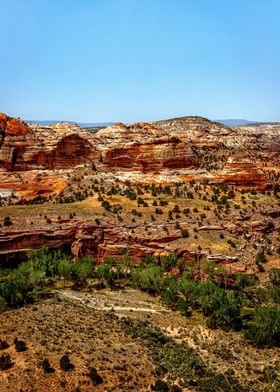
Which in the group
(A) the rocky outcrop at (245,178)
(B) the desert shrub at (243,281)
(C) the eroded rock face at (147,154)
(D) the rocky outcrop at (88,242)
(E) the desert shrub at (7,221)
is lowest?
(B) the desert shrub at (243,281)

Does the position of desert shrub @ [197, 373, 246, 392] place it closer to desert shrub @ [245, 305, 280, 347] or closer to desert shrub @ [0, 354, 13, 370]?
desert shrub @ [245, 305, 280, 347]

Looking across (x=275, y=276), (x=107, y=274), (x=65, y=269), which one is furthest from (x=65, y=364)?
(x=275, y=276)

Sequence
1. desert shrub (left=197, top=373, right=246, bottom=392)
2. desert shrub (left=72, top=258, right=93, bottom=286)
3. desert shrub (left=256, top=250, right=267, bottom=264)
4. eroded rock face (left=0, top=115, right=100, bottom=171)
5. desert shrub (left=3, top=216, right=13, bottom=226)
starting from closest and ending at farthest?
desert shrub (left=197, top=373, right=246, bottom=392)
desert shrub (left=72, top=258, right=93, bottom=286)
desert shrub (left=256, top=250, right=267, bottom=264)
desert shrub (left=3, top=216, right=13, bottom=226)
eroded rock face (left=0, top=115, right=100, bottom=171)

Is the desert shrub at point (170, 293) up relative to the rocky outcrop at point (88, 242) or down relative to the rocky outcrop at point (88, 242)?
down

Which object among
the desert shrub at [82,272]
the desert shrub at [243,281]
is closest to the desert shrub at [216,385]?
the desert shrub at [243,281]

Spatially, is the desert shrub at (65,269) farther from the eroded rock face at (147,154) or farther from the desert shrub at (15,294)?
the eroded rock face at (147,154)

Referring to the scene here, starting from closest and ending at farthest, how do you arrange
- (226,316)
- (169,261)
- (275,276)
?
(226,316), (275,276), (169,261)

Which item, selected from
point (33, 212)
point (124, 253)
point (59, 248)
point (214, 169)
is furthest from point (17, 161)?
point (214, 169)

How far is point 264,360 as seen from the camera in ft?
81.0

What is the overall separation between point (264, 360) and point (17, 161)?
55370mm

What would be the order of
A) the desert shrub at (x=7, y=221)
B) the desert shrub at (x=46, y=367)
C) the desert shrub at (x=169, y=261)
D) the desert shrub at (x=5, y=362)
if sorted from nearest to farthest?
the desert shrub at (x=5, y=362) < the desert shrub at (x=46, y=367) < the desert shrub at (x=169, y=261) < the desert shrub at (x=7, y=221)

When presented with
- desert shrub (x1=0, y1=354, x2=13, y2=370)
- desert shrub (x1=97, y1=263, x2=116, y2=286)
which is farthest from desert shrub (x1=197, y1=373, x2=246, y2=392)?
desert shrub (x1=97, y1=263, x2=116, y2=286)

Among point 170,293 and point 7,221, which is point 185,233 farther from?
point 7,221

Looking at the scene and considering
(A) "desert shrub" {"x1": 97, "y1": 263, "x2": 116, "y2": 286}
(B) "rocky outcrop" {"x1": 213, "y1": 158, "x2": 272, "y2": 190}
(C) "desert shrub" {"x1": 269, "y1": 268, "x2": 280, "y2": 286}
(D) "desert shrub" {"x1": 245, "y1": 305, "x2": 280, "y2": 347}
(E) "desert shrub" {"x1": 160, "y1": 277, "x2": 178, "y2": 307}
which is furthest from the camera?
(B) "rocky outcrop" {"x1": 213, "y1": 158, "x2": 272, "y2": 190}
